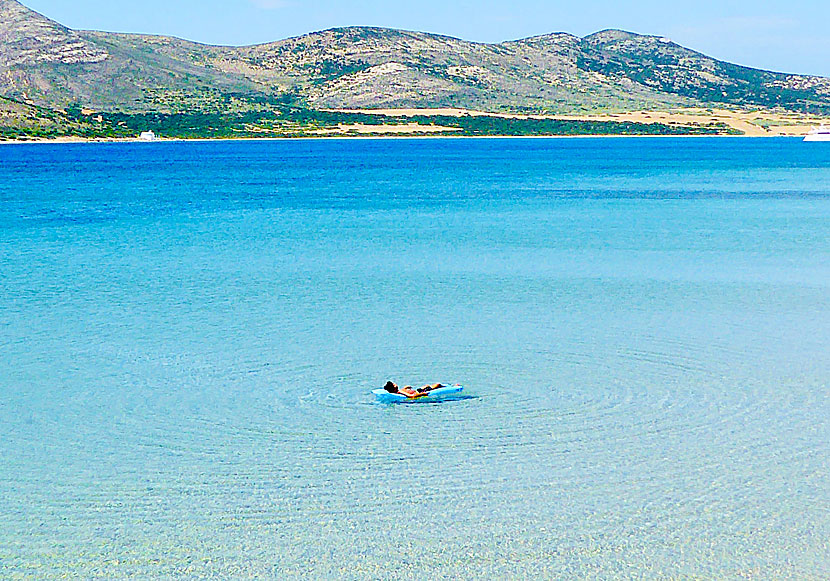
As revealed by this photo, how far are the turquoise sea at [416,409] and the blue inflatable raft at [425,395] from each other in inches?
9.8

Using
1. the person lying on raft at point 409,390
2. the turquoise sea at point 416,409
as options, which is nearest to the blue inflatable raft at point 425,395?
the person lying on raft at point 409,390

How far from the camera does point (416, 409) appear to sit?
19.5m

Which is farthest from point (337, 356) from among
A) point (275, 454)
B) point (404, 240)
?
point (404, 240)

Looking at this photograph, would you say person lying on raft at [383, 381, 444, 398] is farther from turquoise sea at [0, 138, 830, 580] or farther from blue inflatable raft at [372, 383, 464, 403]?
turquoise sea at [0, 138, 830, 580]

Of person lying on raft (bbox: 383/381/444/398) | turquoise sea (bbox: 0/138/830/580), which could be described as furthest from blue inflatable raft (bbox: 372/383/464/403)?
turquoise sea (bbox: 0/138/830/580)

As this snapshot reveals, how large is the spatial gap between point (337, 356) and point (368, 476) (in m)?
7.68

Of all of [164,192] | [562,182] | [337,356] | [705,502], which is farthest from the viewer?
[562,182]

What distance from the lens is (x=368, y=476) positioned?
1617 cm

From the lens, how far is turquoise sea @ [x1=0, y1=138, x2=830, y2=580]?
13.8m

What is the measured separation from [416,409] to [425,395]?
49cm

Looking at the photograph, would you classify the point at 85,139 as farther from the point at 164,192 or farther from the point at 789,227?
the point at 789,227

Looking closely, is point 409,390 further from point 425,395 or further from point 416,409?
point 416,409

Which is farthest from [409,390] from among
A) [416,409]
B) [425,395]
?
[416,409]

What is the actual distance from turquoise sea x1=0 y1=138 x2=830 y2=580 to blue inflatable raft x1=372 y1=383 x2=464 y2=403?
25 cm
